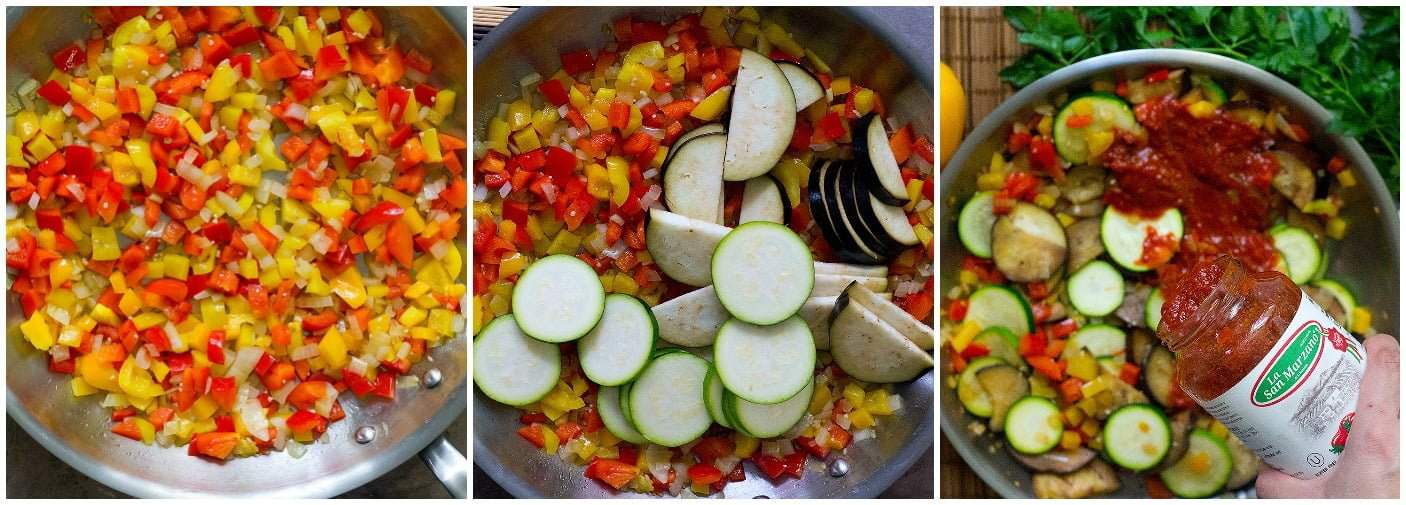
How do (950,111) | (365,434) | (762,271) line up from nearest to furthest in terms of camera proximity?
(762,271) → (365,434) → (950,111)

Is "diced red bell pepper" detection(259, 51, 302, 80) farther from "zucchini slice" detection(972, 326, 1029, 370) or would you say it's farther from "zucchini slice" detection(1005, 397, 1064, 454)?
"zucchini slice" detection(1005, 397, 1064, 454)

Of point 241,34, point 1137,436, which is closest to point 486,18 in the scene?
point 241,34

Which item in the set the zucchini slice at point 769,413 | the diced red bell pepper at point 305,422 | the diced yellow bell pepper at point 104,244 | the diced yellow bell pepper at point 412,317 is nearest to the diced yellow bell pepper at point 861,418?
the zucchini slice at point 769,413

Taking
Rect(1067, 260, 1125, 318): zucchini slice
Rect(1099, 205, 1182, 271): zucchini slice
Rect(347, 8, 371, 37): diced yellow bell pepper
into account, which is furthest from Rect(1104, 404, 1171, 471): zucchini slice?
Rect(347, 8, 371, 37): diced yellow bell pepper

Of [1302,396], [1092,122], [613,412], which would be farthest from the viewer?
[1092,122]

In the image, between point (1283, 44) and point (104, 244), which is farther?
point (1283, 44)

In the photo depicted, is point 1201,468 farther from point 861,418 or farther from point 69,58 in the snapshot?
point 69,58
